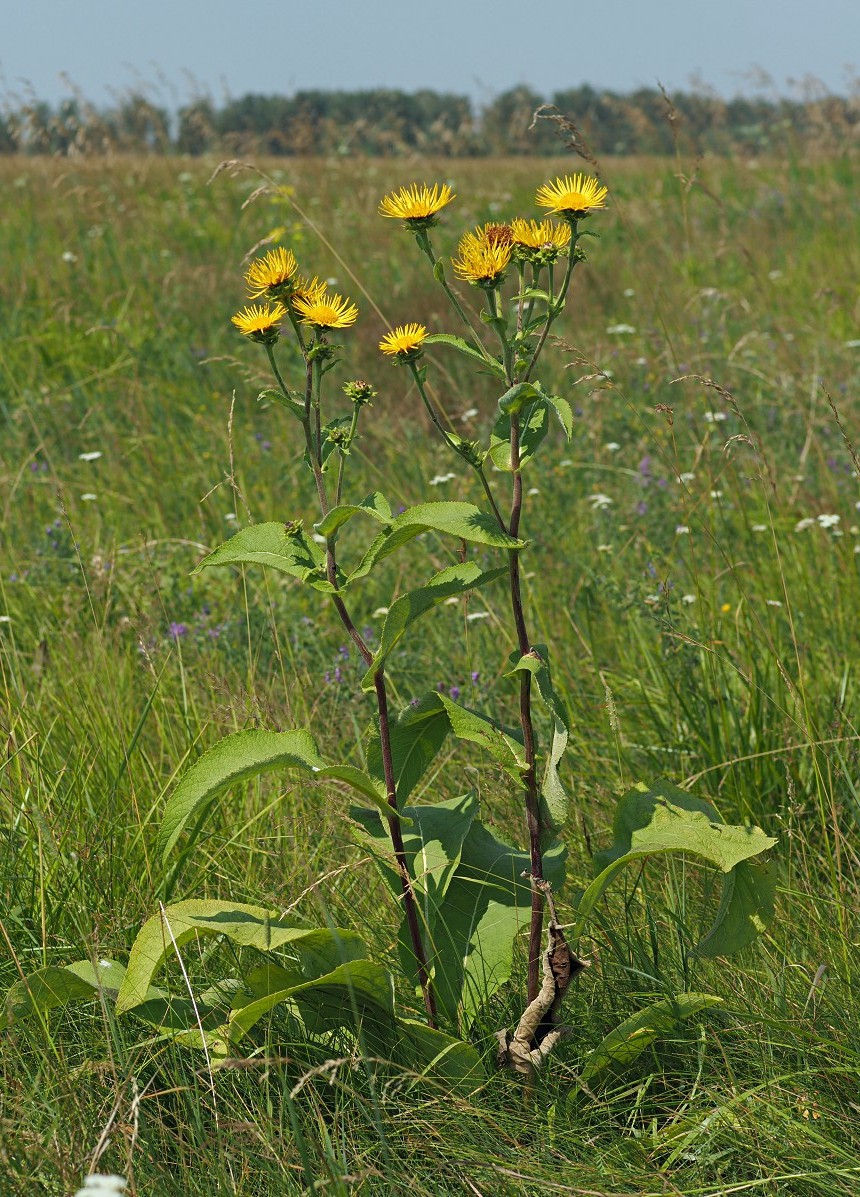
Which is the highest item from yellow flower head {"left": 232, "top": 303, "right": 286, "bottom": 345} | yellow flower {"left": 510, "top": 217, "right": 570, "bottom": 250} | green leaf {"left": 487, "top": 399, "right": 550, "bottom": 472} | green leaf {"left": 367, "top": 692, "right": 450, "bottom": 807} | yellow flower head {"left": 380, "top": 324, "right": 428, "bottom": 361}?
yellow flower {"left": 510, "top": 217, "right": 570, "bottom": 250}

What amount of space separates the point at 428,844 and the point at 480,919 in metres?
0.14

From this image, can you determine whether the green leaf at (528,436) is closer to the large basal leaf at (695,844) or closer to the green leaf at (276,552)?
the green leaf at (276,552)

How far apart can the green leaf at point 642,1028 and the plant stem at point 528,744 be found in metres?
0.11

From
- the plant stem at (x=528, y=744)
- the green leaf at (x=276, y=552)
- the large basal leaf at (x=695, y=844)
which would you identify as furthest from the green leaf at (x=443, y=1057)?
the green leaf at (x=276, y=552)

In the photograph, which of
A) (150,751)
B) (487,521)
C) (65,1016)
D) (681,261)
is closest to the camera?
(487,521)

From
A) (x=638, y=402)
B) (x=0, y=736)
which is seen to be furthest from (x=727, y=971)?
(x=638, y=402)

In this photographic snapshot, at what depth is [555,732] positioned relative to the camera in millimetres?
1500

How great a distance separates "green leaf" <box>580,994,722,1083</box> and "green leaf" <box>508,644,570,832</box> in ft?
0.85

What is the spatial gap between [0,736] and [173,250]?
5.06 meters

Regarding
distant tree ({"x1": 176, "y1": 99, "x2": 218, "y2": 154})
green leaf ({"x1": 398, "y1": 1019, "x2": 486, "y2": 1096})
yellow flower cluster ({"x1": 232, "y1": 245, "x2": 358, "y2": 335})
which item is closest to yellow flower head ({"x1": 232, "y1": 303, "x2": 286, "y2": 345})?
yellow flower cluster ({"x1": 232, "y1": 245, "x2": 358, "y2": 335})

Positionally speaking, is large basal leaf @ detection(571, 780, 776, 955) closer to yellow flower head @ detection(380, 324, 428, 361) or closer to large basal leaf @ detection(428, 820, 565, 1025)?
large basal leaf @ detection(428, 820, 565, 1025)

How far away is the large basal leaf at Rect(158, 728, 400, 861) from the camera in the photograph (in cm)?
140

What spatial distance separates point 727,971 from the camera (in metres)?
1.73

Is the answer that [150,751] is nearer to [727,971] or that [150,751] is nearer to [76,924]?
[76,924]
